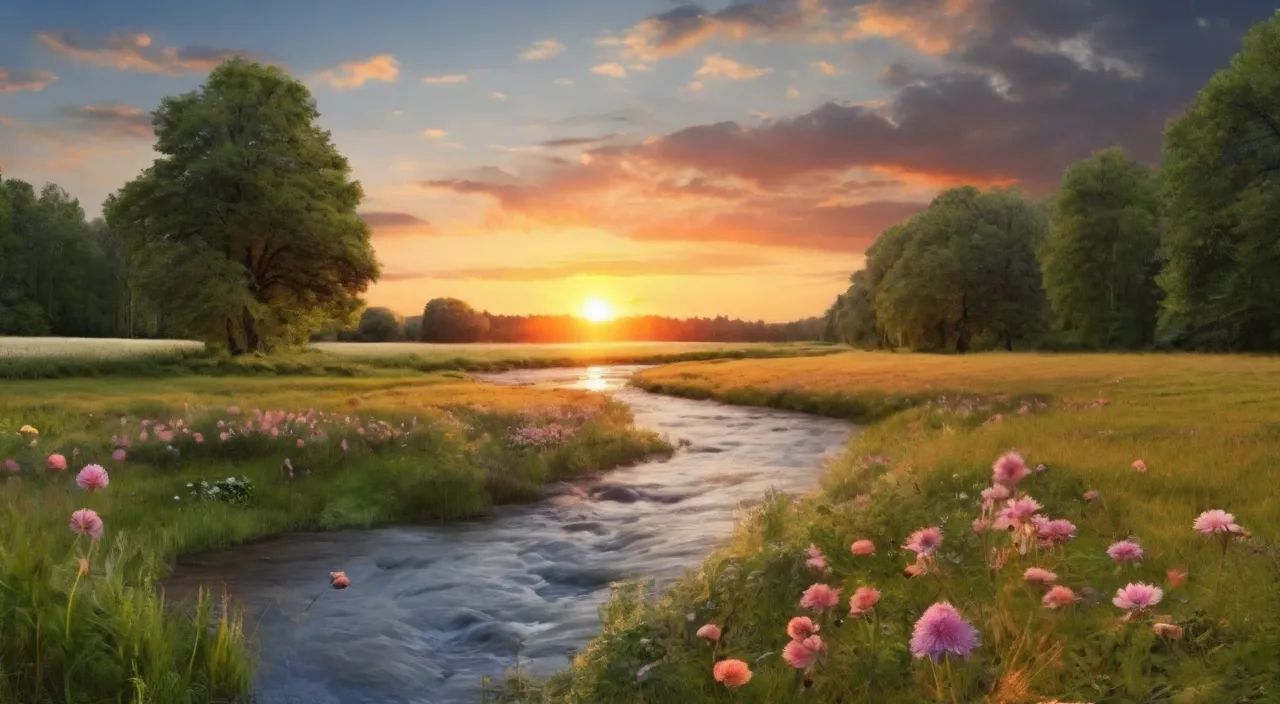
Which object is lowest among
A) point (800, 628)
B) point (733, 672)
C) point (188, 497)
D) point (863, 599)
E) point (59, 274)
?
point (188, 497)

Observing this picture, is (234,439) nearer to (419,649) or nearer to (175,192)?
(419,649)

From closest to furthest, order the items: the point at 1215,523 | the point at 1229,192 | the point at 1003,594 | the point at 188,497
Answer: the point at 1215,523
the point at 1003,594
the point at 188,497
the point at 1229,192

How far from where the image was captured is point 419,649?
777 centimetres

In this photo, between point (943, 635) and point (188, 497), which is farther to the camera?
point (188, 497)

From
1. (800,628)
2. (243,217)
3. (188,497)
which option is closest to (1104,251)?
(243,217)

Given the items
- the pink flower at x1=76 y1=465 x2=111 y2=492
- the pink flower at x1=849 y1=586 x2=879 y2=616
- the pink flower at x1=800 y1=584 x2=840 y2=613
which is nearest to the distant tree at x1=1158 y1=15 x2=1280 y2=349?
the pink flower at x1=800 y1=584 x2=840 y2=613

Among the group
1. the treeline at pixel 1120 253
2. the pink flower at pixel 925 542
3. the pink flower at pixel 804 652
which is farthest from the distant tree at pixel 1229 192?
the pink flower at pixel 804 652

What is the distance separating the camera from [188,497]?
1252 centimetres

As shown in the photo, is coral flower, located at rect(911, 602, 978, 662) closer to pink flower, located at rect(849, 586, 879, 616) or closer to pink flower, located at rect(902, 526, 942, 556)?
pink flower, located at rect(849, 586, 879, 616)

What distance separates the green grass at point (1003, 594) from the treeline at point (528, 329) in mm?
78140

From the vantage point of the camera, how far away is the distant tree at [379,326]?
109 meters

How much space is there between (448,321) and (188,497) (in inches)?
4234

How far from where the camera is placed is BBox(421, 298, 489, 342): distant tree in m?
117

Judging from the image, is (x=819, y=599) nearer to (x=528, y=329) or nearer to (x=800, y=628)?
(x=800, y=628)
